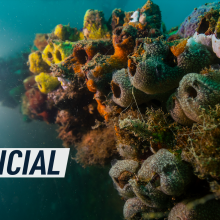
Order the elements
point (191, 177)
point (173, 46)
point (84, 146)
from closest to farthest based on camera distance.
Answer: point (191, 177), point (173, 46), point (84, 146)

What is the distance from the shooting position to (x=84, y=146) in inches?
198

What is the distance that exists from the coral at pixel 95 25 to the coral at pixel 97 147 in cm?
355

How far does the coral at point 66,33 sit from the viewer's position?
20.0 feet

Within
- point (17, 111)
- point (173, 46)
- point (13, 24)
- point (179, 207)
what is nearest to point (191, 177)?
point (179, 207)

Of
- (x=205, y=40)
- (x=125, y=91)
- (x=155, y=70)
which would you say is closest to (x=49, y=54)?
(x=125, y=91)

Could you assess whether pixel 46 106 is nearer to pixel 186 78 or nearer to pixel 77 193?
pixel 77 193

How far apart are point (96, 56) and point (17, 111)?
693 centimetres

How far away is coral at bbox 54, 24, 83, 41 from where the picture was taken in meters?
6.11

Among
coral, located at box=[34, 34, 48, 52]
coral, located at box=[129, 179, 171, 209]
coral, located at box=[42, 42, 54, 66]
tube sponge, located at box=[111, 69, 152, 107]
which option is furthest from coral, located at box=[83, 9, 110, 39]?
coral, located at box=[129, 179, 171, 209]

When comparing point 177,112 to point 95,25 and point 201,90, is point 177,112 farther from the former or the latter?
point 95,25

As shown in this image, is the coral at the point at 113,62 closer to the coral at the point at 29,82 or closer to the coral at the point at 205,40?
the coral at the point at 205,40

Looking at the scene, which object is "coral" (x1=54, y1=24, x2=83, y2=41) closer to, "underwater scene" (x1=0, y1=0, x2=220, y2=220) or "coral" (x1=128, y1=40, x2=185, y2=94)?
"underwater scene" (x1=0, y1=0, x2=220, y2=220)

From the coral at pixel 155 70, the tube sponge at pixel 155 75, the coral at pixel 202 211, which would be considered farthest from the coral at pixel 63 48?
the coral at pixel 202 211

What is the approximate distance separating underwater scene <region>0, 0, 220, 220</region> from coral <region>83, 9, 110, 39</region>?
4 centimetres
